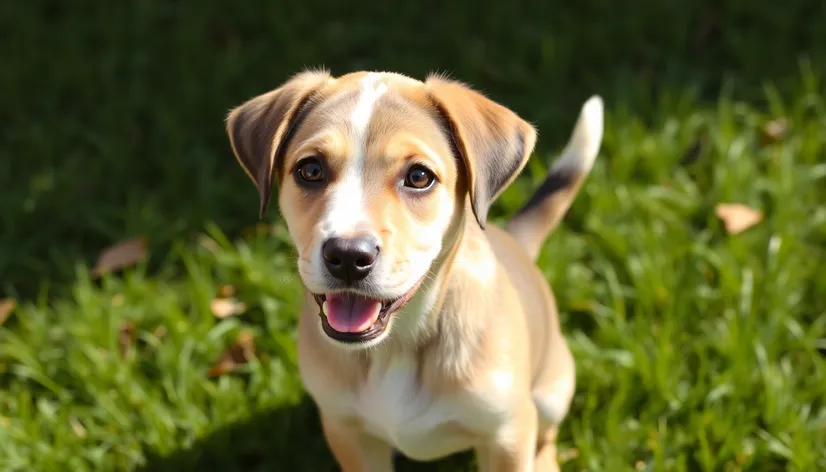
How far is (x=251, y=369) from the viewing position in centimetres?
446

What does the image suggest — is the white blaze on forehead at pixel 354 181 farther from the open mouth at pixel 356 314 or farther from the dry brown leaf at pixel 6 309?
the dry brown leaf at pixel 6 309

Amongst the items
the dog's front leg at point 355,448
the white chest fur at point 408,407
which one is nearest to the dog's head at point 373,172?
the white chest fur at point 408,407

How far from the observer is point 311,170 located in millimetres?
3010

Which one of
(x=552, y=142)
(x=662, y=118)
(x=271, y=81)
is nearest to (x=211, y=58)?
(x=271, y=81)

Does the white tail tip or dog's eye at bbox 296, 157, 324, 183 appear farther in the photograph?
the white tail tip

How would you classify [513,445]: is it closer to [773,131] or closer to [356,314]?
[356,314]

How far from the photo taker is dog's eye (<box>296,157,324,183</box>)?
2.99 m

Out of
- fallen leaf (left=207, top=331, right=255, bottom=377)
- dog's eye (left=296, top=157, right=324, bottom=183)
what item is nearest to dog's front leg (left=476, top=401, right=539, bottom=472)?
dog's eye (left=296, top=157, right=324, bottom=183)

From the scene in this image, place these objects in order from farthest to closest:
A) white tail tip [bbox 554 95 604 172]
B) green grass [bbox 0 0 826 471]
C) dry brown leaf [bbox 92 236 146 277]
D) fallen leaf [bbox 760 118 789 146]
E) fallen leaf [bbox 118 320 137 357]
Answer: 1. fallen leaf [bbox 760 118 789 146]
2. dry brown leaf [bbox 92 236 146 277]
3. fallen leaf [bbox 118 320 137 357]
4. green grass [bbox 0 0 826 471]
5. white tail tip [bbox 554 95 604 172]

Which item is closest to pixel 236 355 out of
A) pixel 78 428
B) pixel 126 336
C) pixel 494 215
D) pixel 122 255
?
pixel 126 336

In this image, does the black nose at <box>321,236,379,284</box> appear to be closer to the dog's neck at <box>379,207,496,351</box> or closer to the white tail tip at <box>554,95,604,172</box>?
the dog's neck at <box>379,207,496,351</box>

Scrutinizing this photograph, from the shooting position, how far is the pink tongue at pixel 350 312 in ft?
9.98

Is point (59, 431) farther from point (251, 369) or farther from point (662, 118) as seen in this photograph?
point (662, 118)

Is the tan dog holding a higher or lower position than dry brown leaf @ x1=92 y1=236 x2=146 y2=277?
higher
